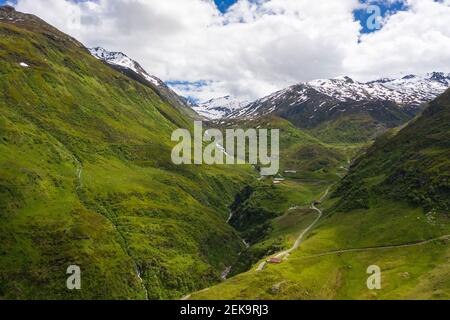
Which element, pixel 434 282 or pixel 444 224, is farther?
pixel 444 224

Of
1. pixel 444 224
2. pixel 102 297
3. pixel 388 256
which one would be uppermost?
pixel 444 224

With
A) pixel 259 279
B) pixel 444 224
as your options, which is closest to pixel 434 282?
pixel 444 224

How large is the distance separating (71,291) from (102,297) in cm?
1337

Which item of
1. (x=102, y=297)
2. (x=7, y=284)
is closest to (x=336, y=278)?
(x=102, y=297)

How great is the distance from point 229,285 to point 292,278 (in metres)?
24.8

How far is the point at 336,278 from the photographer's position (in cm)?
17875
